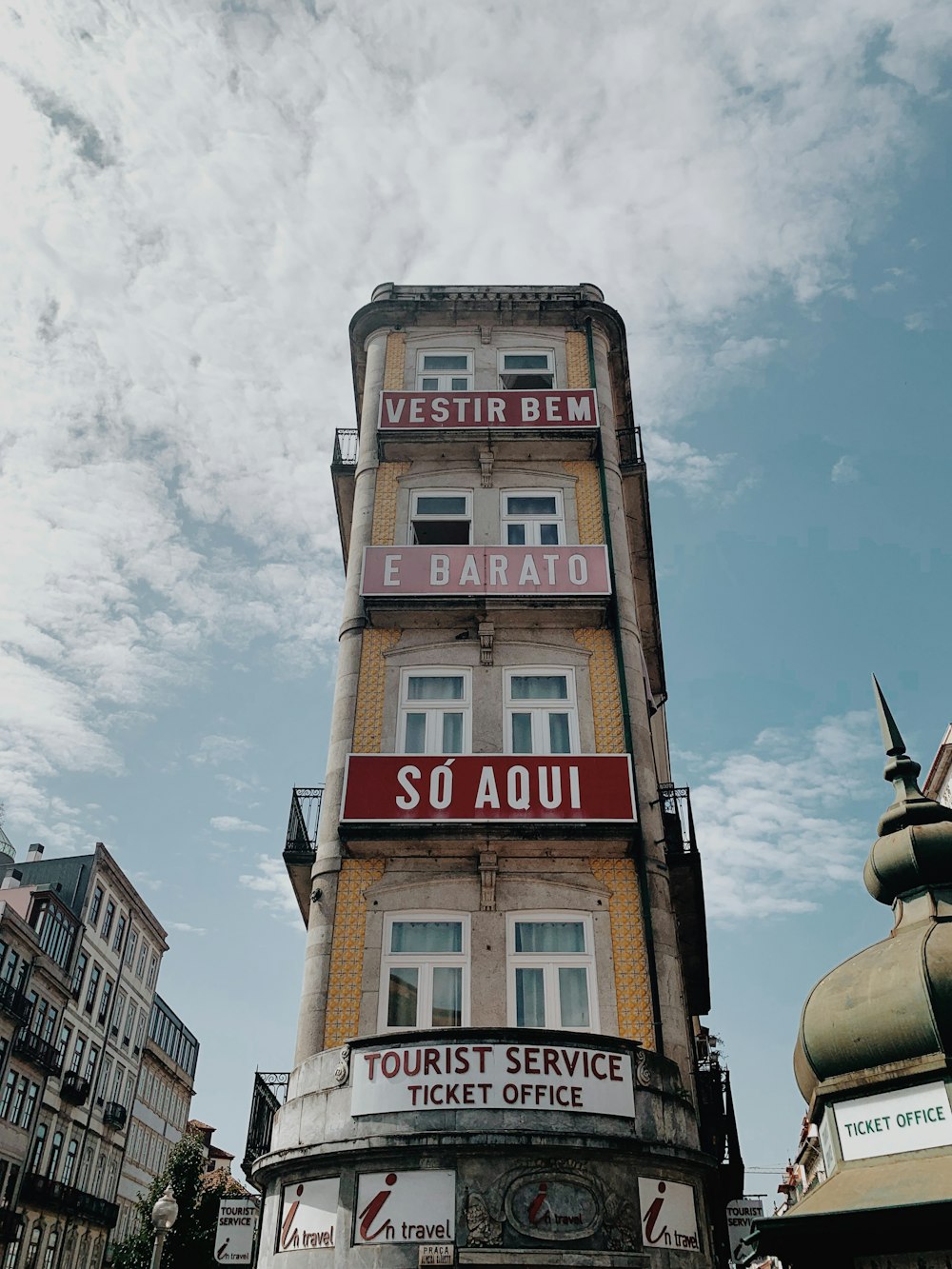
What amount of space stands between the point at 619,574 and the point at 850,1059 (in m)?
13.5

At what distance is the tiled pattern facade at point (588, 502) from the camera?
76.8 feet

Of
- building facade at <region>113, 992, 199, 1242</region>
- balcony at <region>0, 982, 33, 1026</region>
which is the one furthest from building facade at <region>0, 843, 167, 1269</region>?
building facade at <region>113, 992, 199, 1242</region>

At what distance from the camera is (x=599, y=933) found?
18.0 m

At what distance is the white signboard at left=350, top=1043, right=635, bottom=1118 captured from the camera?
46.2 ft

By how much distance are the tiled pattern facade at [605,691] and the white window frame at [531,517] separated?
2700mm

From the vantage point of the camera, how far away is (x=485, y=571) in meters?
22.1

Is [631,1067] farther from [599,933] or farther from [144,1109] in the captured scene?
[144,1109]

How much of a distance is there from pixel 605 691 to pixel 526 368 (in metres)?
9.97

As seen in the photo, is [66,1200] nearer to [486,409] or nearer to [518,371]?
[486,409]

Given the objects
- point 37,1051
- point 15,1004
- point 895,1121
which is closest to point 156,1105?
point 37,1051

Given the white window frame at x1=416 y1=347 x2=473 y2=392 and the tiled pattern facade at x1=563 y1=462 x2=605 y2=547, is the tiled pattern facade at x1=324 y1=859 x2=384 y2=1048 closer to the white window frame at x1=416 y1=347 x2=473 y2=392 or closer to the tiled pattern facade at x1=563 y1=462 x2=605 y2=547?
the tiled pattern facade at x1=563 y1=462 x2=605 y2=547

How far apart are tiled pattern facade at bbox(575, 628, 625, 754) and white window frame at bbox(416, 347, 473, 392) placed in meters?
7.87

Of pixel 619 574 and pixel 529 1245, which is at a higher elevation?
pixel 619 574

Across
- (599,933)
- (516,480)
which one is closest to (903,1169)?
(599,933)
